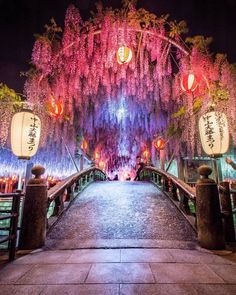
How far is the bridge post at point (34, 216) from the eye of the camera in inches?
180

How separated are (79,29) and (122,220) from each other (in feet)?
24.4

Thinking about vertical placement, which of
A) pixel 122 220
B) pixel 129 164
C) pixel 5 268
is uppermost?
pixel 129 164

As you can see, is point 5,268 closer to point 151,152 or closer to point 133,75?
point 133,75

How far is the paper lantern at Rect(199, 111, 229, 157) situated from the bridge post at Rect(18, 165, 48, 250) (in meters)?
4.98

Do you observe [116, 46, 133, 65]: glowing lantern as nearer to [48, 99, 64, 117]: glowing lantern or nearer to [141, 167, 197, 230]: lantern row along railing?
[48, 99, 64, 117]: glowing lantern

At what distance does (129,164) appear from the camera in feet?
105

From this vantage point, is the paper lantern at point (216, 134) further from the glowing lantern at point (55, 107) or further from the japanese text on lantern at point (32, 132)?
the glowing lantern at point (55, 107)

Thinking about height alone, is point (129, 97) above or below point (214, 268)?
above

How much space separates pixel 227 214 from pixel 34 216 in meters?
4.71

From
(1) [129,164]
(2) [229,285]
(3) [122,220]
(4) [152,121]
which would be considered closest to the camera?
(2) [229,285]

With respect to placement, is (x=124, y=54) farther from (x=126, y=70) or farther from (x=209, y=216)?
(x=209, y=216)

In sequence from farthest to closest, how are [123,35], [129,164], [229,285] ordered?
[129,164] < [123,35] < [229,285]

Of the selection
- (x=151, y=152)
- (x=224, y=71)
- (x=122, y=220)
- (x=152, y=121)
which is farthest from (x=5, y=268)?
(x=151, y=152)

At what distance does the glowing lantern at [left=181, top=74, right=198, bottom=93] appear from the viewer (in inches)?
278
